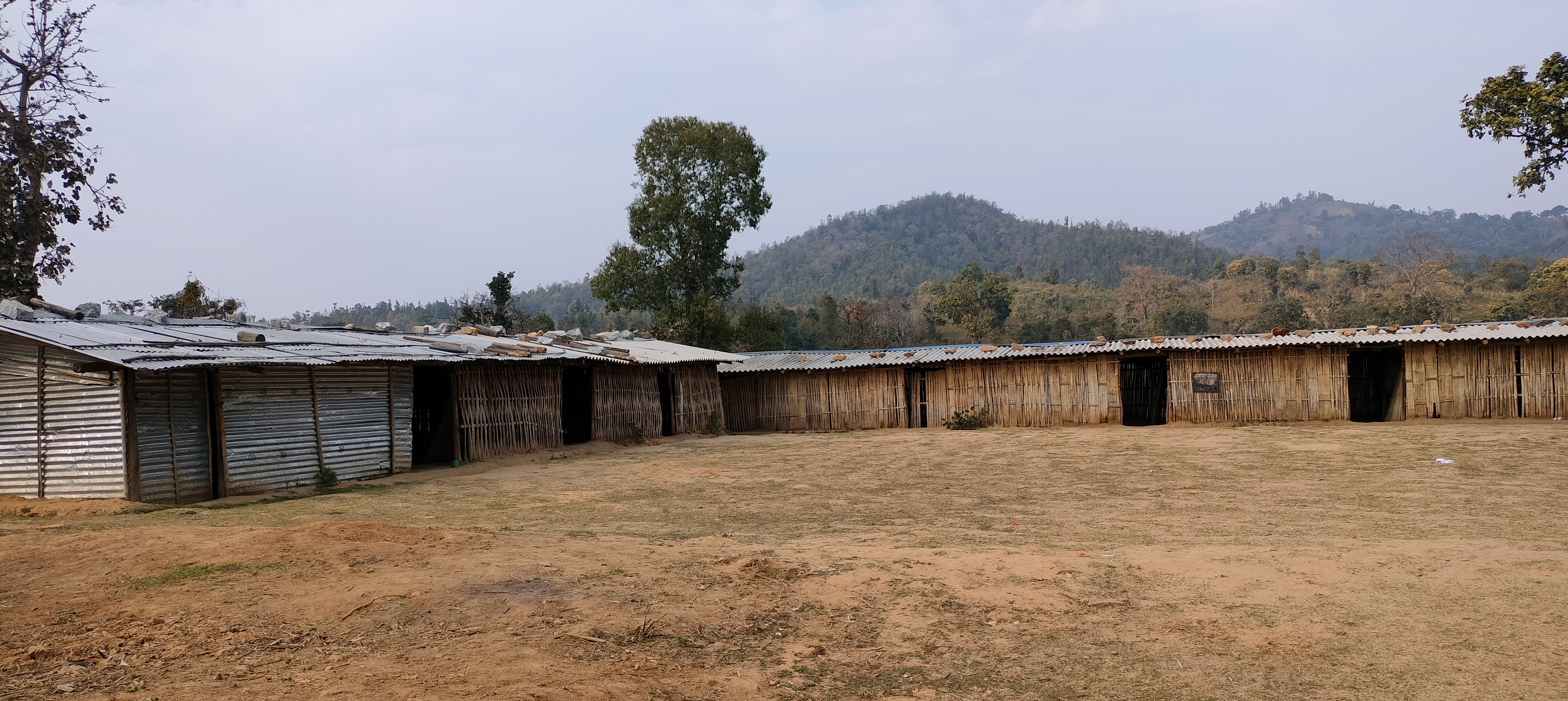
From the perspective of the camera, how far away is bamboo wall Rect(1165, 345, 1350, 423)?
66.0 ft

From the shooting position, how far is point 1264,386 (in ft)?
67.6

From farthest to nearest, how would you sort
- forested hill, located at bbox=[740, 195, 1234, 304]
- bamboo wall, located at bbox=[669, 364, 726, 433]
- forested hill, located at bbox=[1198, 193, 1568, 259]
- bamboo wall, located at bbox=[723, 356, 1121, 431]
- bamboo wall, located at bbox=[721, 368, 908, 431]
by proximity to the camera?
forested hill, located at bbox=[1198, 193, 1568, 259] → forested hill, located at bbox=[740, 195, 1234, 304] → bamboo wall, located at bbox=[721, 368, 908, 431] → bamboo wall, located at bbox=[669, 364, 726, 433] → bamboo wall, located at bbox=[723, 356, 1121, 431]

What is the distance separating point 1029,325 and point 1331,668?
41.2 metres

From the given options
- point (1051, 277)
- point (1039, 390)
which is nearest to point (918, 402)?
point (1039, 390)

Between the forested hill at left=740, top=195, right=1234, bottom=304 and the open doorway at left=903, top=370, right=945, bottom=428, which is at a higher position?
the forested hill at left=740, top=195, right=1234, bottom=304

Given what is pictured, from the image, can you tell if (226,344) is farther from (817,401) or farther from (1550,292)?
(1550,292)

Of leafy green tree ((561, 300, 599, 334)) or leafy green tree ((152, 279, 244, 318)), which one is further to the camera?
leafy green tree ((561, 300, 599, 334))

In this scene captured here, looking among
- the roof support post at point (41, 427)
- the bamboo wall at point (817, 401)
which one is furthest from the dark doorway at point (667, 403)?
the roof support post at point (41, 427)

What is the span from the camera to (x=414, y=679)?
434 centimetres

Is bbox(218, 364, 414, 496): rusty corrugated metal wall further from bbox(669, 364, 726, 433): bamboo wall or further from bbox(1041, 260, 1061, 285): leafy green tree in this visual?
bbox(1041, 260, 1061, 285): leafy green tree

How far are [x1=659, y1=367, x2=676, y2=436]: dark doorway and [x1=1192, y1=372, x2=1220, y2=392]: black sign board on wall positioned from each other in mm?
12507

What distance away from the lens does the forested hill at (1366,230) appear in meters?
108

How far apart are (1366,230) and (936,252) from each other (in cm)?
7144

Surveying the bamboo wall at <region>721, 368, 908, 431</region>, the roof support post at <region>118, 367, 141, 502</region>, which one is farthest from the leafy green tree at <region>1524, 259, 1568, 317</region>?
the roof support post at <region>118, 367, 141, 502</region>
